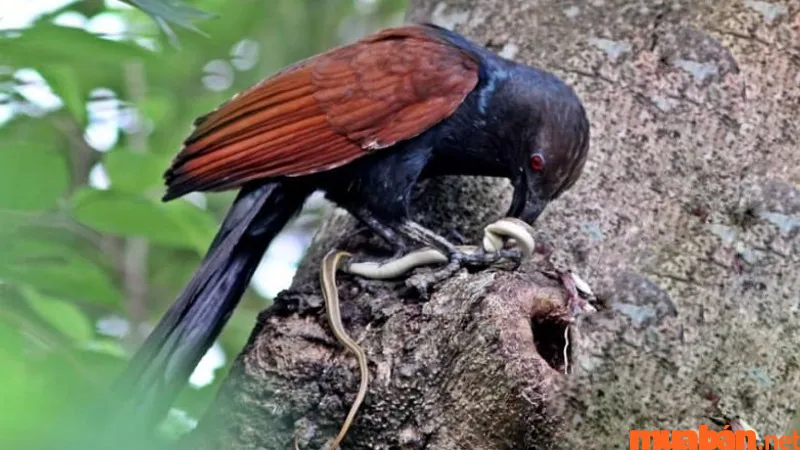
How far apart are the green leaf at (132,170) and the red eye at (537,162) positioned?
0.93m

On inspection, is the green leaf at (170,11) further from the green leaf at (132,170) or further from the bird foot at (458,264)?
the green leaf at (132,170)

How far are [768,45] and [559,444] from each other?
1306 mm

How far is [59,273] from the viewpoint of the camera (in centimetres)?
187

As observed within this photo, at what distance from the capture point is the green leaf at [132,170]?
241 cm

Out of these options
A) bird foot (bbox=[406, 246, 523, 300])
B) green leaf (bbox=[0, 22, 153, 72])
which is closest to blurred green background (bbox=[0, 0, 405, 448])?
green leaf (bbox=[0, 22, 153, 72])

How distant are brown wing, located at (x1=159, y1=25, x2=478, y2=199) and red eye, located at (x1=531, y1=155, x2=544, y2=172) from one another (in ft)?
0.82

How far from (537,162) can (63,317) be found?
1.21 metres

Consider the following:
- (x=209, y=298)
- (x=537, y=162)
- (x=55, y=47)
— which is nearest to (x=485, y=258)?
(x=537, y=162)

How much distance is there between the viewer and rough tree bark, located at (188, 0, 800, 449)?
5.63ft

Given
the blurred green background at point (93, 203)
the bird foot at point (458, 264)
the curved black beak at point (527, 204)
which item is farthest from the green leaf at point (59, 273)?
the curved black beak at point (527, 204)

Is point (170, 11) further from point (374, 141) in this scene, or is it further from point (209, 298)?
point (374, 141)

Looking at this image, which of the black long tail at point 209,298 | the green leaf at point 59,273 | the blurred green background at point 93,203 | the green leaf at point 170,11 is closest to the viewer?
the blurred green background at point 93,203

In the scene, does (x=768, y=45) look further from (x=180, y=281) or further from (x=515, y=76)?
(x=180, y=281)

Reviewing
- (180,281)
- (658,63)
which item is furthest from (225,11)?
(658,63)
